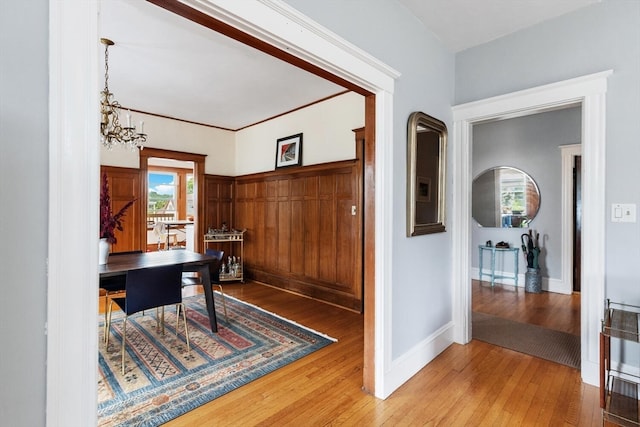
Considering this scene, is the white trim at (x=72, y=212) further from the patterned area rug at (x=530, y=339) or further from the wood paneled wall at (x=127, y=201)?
the wood paneled wall at (x=127, y=201)

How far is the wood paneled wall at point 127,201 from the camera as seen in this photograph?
4.64 m

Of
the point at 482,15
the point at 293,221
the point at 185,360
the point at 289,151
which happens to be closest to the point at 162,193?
the point at 289,151

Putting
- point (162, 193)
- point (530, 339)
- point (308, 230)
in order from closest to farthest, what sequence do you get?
point (530, 339)
point (308, 230)
point (162, 193)

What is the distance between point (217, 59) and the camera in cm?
310

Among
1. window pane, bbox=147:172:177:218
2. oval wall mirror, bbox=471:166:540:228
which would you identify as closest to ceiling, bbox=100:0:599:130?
oval wall mirror, bbox=471:166:540:228

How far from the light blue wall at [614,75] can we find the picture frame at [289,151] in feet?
9.45

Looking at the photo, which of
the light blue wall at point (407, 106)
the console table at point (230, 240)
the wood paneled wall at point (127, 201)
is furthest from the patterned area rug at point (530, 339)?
the wood paneled wall at point (127, 201)

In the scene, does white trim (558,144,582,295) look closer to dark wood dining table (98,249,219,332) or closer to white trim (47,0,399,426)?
dark wood dining table (98,249,219,332)

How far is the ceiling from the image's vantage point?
2.32 metres

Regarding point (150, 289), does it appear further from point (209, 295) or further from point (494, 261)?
point (494, 261)

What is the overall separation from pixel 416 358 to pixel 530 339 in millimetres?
1355

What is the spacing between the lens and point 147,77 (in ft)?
11.6

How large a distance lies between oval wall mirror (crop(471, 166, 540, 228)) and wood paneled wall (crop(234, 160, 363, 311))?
9.17 ft

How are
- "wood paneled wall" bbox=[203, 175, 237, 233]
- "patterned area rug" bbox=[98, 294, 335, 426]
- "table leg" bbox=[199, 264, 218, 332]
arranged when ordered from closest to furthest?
"patterned area rug" bbox=[98, 294, 335, 426]
"table leg" bbox=[199, 264, 218, 332]
"wood paneled wall" bbox=[203, 175, 237, 233]
